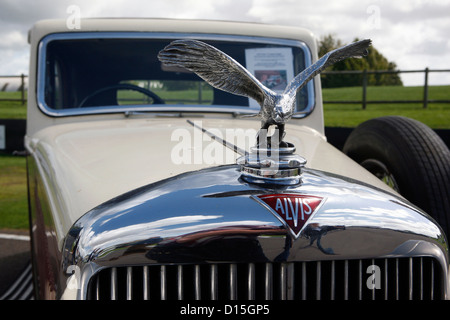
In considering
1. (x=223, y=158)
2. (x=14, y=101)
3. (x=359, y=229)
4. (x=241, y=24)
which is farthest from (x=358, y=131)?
(x=14, y=101)

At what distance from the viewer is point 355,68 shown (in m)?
41.9

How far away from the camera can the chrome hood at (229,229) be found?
1.17 metres

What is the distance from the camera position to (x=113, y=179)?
4.90 feet

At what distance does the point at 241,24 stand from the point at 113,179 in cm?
163

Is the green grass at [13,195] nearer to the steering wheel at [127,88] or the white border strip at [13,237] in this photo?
the white border strip at [13,237]

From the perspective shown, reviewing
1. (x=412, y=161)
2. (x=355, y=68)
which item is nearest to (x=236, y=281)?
(x=412, y=161)

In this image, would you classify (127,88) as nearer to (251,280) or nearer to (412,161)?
(412,161)

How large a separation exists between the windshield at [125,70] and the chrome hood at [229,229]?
4.46 feet

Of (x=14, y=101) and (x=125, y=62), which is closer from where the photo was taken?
(x=125, y=62)

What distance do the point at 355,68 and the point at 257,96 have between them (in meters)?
42.6

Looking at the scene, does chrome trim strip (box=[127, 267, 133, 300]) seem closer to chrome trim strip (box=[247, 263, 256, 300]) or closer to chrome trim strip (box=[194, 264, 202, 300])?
chrome trim strip (box=[194, 264, 202, 300])

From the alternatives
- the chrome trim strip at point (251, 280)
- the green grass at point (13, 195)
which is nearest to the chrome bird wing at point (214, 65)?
the chrome trim strip at point (251, 280)
